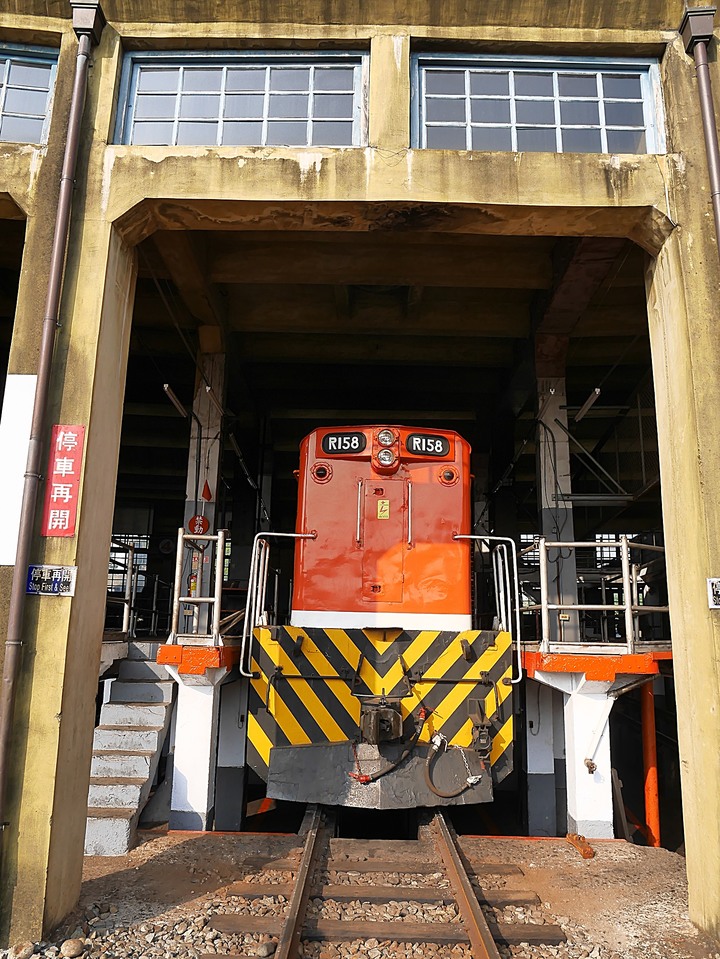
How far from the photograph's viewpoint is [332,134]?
5590 mm

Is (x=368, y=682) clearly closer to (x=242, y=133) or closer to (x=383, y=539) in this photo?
(x=383, y=539)

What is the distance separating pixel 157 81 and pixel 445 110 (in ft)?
7.44

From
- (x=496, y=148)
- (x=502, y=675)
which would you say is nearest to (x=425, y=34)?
(x=496, y=148)

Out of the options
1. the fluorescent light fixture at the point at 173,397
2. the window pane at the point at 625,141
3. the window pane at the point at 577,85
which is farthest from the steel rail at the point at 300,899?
the window pane at the point at 577,85

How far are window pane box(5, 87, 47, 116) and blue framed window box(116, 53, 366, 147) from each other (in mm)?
613

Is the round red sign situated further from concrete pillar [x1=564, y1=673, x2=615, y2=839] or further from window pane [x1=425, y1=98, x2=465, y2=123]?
window pane [x1=425, y1=98, x2=465, y2=123]

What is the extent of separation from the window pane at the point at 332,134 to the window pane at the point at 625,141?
2032 millimetres

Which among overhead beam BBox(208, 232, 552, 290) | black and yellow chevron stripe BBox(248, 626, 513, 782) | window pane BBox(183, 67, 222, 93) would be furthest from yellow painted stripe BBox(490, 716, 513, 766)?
window pane BBox(183, 67, 222, 93)

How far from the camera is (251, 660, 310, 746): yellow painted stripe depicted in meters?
6.18

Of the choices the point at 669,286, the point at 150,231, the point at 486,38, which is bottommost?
the point at 669,286

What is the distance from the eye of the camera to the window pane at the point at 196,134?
561cm

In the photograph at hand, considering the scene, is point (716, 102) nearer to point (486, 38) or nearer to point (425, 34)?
point (486, 38)

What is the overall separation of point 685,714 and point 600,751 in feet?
6.51

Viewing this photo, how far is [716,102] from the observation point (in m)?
5.32
